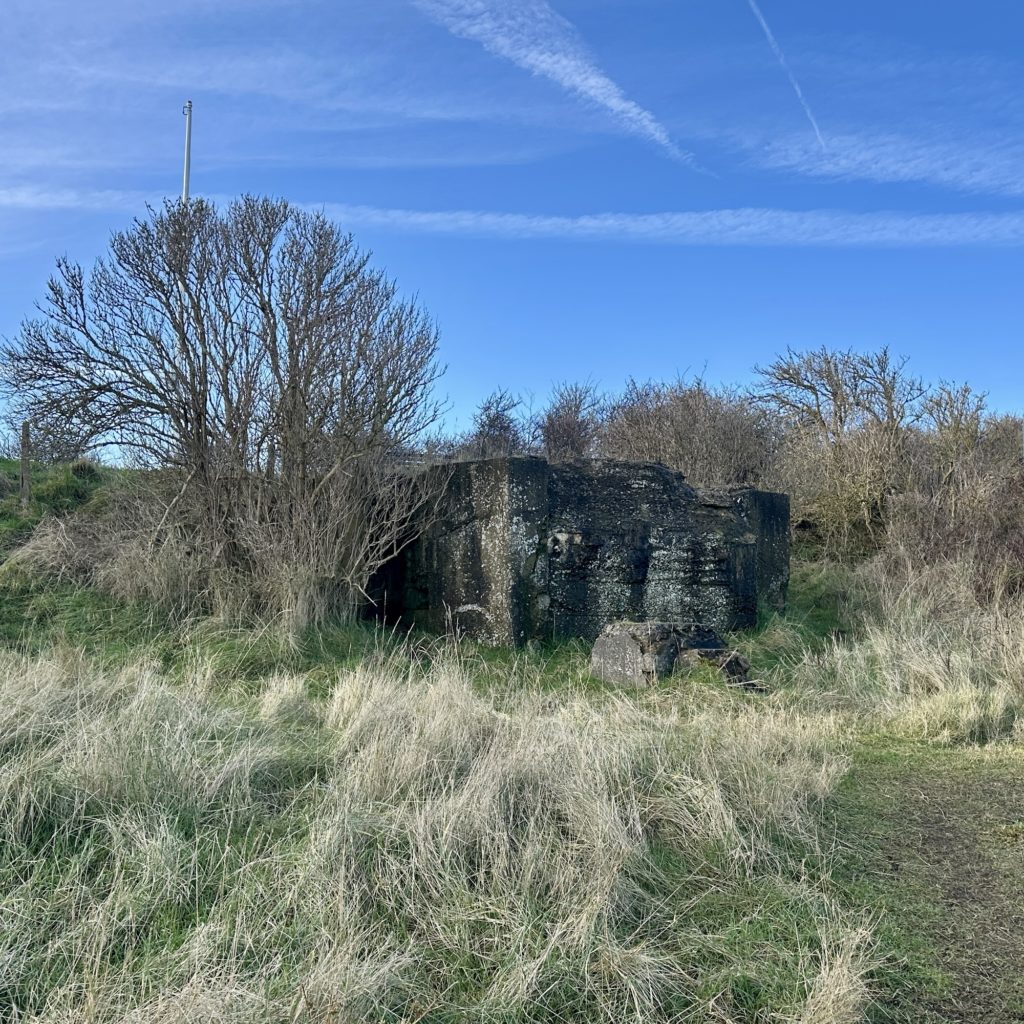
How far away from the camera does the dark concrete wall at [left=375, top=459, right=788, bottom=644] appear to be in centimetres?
955

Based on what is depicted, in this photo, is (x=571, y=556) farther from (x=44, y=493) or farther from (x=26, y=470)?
(x=44, y=493)

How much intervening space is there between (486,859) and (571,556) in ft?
20.2

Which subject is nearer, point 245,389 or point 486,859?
point 486,859

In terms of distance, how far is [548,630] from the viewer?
9773 mm

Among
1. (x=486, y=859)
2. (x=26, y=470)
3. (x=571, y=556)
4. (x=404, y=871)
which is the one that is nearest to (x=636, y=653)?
(x=571, y=556)

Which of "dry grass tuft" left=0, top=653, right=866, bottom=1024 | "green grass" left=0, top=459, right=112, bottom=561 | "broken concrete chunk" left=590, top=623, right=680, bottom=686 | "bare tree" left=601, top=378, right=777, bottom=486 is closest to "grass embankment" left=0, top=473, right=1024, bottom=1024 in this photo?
"dry grass tuft" left=0, top=653, right=866, bottom=1024

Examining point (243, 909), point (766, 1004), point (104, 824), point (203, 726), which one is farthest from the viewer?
point (203, 726)

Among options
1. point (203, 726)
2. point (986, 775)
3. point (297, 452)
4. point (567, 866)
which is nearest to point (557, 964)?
point (567, 866)

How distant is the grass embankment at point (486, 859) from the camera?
309 cm

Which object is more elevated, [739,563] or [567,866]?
[739,563]

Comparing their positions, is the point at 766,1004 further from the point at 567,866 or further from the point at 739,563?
the point at 739,563

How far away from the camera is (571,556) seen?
9898 mm

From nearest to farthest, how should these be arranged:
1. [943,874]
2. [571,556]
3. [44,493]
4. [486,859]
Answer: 1. [486,859]
2. [943,874]
3. [571,556]
4. [44,493]

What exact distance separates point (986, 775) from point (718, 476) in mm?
12101
